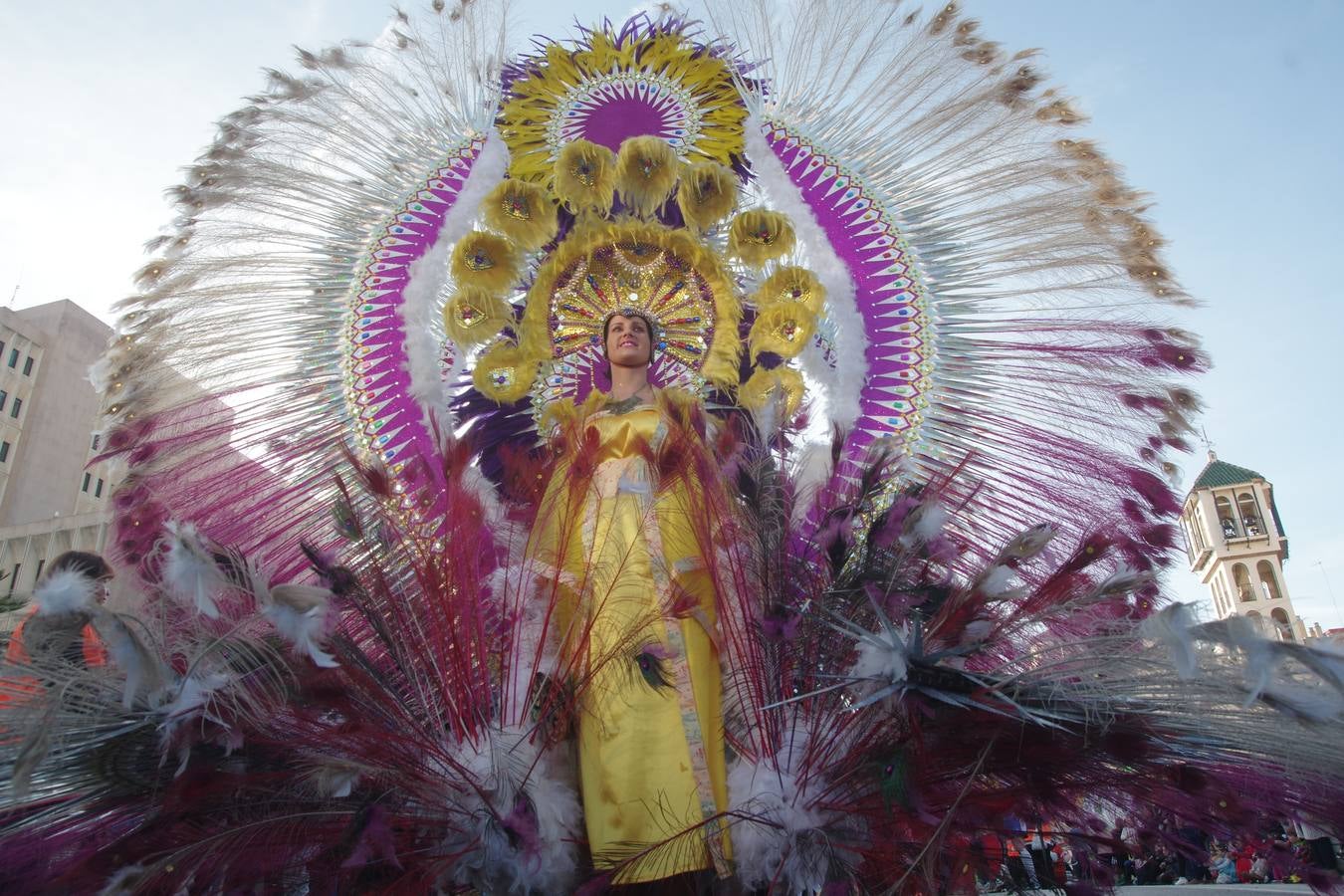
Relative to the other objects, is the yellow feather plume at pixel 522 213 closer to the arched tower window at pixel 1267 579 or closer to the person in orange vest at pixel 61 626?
the person in orange vest at pixel 61 626

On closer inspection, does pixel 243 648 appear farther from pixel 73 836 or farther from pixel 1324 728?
pixel 1324 728

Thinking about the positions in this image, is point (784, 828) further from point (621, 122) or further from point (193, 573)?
point (621, 122)

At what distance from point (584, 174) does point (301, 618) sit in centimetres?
253

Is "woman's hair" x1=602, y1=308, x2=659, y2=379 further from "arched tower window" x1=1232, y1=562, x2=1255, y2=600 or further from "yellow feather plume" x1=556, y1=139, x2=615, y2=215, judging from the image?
"arched tower window" x1=1232, y1=562, x2=1255, y2=600

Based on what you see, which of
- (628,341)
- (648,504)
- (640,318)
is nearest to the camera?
(648,504)

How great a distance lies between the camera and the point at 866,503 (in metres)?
3.10

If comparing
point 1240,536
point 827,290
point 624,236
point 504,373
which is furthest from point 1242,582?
point 504,373

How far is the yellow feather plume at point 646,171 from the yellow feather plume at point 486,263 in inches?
23.4

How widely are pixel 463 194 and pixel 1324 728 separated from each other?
364 cm

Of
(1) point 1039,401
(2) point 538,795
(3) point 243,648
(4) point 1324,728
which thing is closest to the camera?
(4) point 1324,728

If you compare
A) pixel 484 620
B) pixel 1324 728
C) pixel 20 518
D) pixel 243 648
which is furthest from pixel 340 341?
pixel 20 518

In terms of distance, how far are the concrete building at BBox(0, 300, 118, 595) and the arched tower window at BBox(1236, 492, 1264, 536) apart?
42.5 meters

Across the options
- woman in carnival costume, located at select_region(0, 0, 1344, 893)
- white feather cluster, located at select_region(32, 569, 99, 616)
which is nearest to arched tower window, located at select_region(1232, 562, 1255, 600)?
woman in carnival costume, located at select_region(0, 0, 1344, 893)

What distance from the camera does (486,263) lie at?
4.25m
